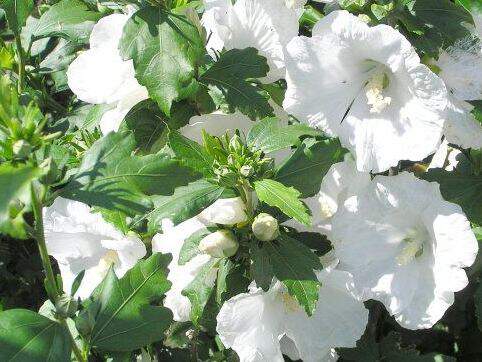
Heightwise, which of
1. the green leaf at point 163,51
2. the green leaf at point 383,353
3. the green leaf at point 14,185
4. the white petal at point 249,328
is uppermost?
the green leaf at point 14,185

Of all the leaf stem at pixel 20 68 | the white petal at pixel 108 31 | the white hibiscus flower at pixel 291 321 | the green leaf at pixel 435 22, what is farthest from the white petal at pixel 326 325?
the leaf stem at pixel 20 68

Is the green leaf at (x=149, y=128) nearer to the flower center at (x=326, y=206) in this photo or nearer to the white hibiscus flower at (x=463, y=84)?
the flower center at (x=326, y=206)

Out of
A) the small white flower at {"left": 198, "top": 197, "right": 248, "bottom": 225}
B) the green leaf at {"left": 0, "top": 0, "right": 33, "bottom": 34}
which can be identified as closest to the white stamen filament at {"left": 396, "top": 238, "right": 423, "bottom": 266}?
the small white flower at {"left": 198, "top": 197, "right": 248, "bottom": 225}

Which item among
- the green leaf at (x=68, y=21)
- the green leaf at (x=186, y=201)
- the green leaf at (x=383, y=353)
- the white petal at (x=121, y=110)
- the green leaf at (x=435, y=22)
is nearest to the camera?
the green leaf at (x=186, y=201)

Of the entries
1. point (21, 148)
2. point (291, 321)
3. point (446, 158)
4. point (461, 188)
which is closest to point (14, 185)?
point (21, 148)

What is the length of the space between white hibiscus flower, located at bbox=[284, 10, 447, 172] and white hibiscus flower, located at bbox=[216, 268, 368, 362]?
0.35m

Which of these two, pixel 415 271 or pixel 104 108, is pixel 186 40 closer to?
pixel 104 108

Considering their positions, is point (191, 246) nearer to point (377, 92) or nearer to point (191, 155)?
point (191, 155)

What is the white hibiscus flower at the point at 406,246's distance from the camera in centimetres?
184

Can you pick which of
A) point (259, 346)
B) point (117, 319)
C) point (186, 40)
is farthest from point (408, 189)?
point (117, 319)

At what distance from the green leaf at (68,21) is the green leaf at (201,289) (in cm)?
89

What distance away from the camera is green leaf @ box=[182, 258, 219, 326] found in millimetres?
1897

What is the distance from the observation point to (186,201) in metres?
1.75

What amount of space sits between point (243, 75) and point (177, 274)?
0.54m
